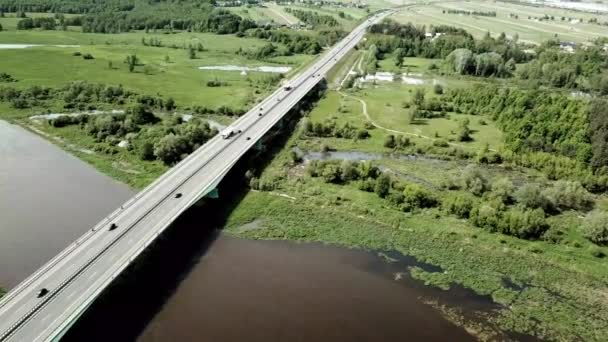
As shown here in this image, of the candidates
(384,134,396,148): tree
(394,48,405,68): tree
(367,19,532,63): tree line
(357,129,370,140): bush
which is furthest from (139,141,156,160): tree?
(367,19,532,63): tree line

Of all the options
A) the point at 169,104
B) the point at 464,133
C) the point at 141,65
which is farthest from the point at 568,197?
the point at 141,65

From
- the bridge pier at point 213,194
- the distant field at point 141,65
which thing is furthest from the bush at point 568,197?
the distant field at point 141,65

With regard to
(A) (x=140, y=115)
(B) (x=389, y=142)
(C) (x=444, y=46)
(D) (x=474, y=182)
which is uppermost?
(C) (x=444, y=46)

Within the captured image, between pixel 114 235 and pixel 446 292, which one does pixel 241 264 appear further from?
pixel 446 292

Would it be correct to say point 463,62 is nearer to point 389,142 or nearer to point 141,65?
point 389,142

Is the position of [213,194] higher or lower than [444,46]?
lower

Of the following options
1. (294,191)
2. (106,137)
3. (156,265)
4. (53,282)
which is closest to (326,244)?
(294,191)

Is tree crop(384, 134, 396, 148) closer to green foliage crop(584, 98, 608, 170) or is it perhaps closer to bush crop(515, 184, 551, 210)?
bush crop(515, 184, 551, 210)

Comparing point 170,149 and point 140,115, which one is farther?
point 140,115
